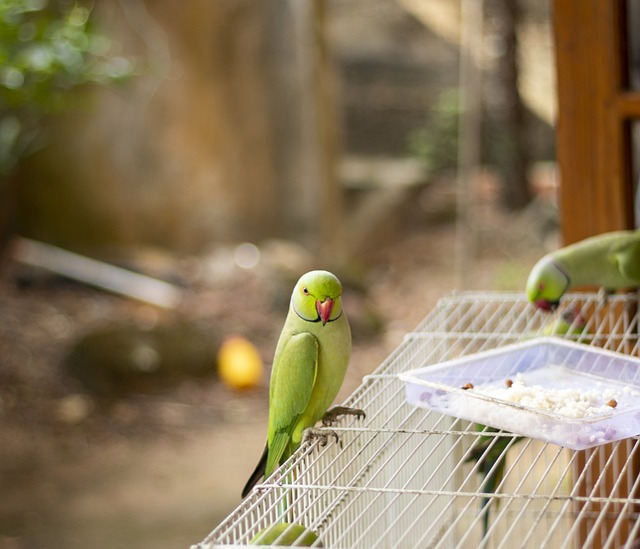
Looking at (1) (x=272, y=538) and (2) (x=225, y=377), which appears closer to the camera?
(1) (x=272, y=538)

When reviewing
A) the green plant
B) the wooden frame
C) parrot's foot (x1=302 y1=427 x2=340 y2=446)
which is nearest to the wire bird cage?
parrot's foot (x1=302 y1=427 x2=340 y2=446)

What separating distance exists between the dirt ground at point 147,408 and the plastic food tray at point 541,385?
98.2 inches

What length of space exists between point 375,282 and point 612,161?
4881 mm

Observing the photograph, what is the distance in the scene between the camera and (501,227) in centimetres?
763

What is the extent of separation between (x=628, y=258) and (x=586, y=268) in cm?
10

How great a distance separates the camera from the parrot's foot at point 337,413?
5.15ft

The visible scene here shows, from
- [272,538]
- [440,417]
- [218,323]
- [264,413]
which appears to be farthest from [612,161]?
[218,323]

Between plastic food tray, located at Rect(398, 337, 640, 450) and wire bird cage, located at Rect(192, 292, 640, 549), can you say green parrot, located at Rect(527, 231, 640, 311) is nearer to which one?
wire bird cage, located at Rect(192, 292, 640, 549)

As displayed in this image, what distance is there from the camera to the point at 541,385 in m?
1.66

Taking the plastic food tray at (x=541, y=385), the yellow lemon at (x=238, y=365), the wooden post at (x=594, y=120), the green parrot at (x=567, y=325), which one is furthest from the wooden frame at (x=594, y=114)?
the yellow lemon at (x=238, y=365)

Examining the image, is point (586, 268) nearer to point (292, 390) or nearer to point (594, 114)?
point (594, 114)

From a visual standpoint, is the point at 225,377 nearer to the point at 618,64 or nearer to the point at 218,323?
the point at 218,323

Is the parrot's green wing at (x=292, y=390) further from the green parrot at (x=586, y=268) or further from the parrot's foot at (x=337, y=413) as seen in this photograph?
the green parrot at (x=586, y=268)

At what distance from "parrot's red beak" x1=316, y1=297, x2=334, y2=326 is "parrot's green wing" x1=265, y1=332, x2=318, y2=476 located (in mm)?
54
